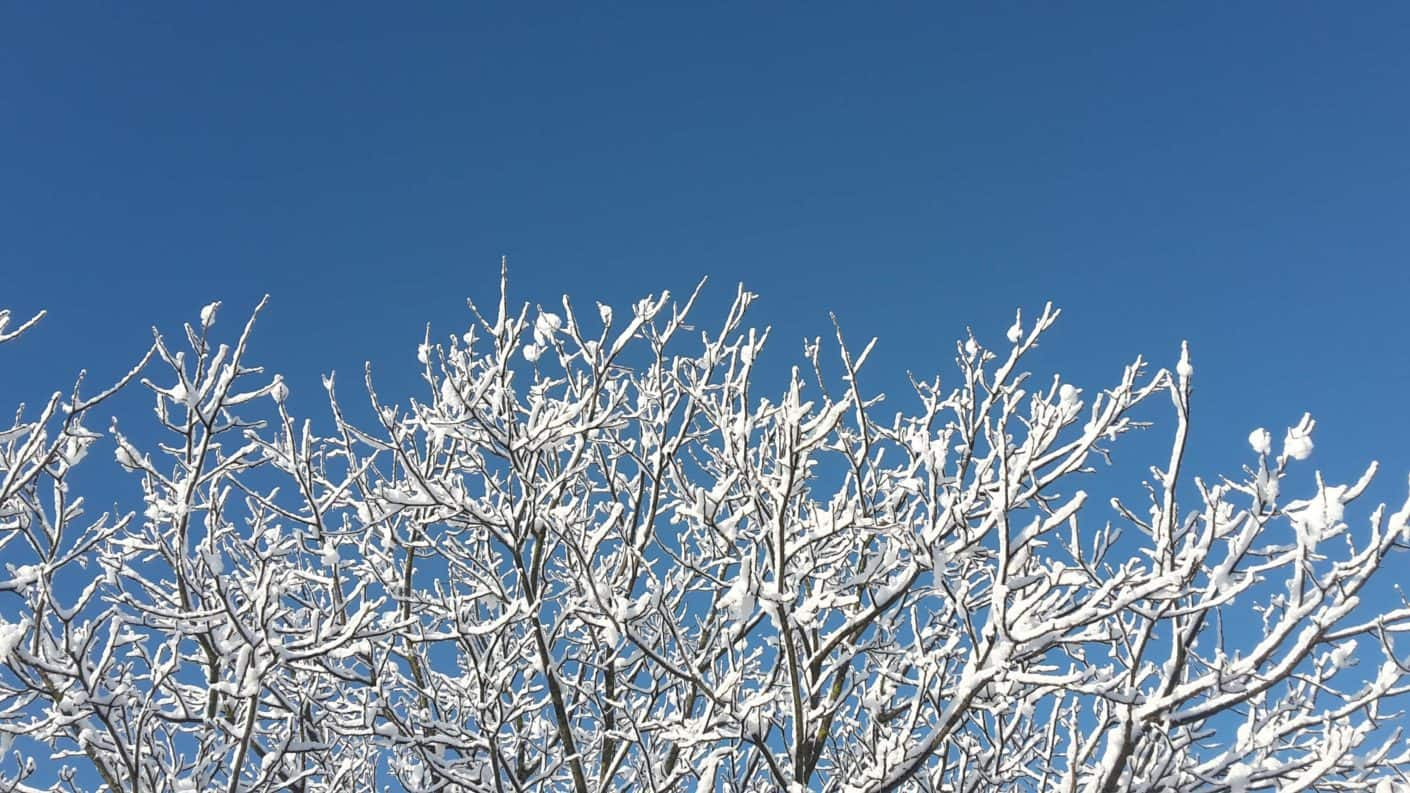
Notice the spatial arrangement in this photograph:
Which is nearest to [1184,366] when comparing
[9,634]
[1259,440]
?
[1259,440]

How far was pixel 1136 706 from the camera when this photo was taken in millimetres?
3605

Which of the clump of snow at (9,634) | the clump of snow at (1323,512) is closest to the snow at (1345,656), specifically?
the clump of snow at (1323,512)

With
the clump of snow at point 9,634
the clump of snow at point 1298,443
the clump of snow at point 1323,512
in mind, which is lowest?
the clump of snow at point 9,634

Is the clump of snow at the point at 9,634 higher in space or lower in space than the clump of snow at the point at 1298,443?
lower

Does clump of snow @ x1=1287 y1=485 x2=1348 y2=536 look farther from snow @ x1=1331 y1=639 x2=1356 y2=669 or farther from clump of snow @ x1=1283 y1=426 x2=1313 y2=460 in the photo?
snow @ x1=1331 y1=639 x2=1356 y2=669

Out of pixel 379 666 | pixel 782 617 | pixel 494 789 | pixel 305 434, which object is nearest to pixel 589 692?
pixel 494 789

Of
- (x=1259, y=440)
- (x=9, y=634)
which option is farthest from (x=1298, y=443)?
(x=9, y=634)

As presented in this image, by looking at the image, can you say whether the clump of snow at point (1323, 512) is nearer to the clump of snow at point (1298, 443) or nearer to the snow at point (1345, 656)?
the clump of snow at point (1298, 443)

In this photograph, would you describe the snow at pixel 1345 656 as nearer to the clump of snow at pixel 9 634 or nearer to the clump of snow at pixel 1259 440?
the clump of snow at pixel 1259 440

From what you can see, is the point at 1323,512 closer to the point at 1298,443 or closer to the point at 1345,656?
the point at 1298,443

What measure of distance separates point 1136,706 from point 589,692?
2.81 metres

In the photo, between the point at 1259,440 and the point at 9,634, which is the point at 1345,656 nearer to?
the point at 1259,440

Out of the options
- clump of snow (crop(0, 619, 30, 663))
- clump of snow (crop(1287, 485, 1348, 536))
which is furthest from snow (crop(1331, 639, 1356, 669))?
clump of snow (crop(0, 619, 30, 663))

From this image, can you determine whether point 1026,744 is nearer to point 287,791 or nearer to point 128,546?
point 287,791
